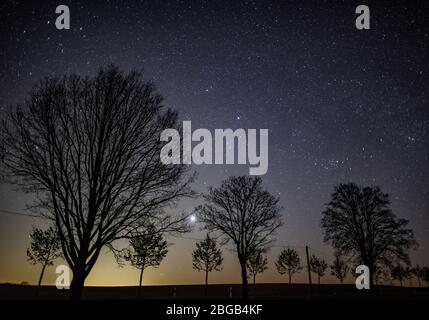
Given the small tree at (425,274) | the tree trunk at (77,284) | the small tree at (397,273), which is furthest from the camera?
the small tree at (425,274)

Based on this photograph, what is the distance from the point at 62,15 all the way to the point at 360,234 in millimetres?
27600

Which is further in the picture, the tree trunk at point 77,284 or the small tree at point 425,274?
the small tree at point 425,274

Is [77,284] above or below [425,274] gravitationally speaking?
above

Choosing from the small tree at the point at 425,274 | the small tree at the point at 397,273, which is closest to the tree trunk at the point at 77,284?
the small tree at the point at 397,273

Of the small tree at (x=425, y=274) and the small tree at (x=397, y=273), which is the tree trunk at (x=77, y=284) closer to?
the small tree at (x=397, y=273)

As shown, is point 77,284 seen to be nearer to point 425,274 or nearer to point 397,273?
point 397,273

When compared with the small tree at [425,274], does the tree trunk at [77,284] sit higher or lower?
higher

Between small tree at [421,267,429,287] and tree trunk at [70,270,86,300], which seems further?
small tree at [421,267,429,287]

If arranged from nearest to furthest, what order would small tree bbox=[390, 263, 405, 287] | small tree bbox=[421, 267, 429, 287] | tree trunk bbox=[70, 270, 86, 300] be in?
tree trunk bbox=[70, 270, 86, 300] < small tree bbox=[390, 263, 405, 287] < small tree bbox=[421, 267, 429, 287]

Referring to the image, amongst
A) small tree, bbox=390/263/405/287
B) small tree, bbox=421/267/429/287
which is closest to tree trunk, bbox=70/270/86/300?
small tree, bbox=390/263/405/287

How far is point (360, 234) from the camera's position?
2784 centimetres

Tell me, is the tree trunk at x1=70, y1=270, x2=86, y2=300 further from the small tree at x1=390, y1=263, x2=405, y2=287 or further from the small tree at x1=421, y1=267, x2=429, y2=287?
the small tree at x1=421, y1=267, x2=429, y2=287

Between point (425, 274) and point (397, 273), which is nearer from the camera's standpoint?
point (397, 273)

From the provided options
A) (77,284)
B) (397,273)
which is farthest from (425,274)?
(77,284)
